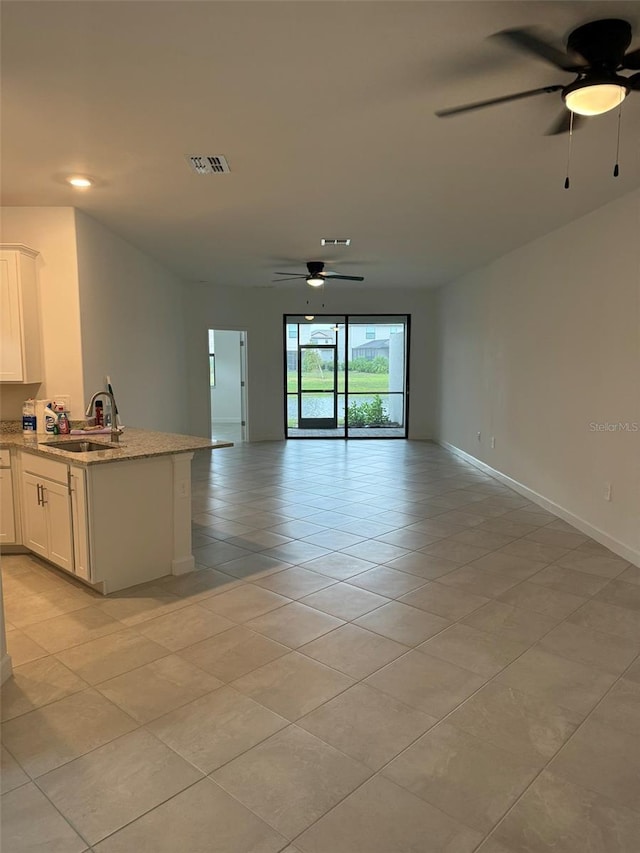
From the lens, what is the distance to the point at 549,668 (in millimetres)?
2637

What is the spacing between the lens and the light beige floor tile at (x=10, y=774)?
189 cm

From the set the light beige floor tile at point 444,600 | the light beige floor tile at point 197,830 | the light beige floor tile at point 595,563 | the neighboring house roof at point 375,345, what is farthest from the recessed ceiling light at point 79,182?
the neighboring house roof at point 375,345

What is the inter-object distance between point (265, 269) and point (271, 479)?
289 centimetres

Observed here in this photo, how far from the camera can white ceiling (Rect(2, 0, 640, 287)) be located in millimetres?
2092

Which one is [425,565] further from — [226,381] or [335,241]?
[226,381]

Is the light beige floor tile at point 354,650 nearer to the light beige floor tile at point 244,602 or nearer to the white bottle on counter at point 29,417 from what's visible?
the light beige floor tile at point 244,602

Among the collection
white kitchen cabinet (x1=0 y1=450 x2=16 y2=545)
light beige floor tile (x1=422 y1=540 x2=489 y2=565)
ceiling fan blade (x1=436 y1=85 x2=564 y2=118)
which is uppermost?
ceiling fan blade (x1=436 y1=85 x2=564 y2=118)

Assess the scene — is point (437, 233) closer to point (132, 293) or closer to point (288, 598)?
point (132, 293)

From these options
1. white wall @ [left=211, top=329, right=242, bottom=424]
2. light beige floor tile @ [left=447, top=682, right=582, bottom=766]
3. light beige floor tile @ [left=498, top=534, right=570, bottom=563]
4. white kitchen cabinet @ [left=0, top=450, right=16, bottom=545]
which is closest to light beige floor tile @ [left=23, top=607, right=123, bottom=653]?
white kitchen cabinet @ [left=0, top=450, right=16, bottom=545]

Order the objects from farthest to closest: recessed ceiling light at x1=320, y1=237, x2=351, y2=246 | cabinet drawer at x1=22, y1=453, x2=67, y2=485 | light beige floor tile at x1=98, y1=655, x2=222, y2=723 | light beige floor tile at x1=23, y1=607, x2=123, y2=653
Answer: recessed ceiling light at x1=320, y1=237, x2=351, y2=246, cabinet drawer at x1=22, y1=453, x2=67, y2=485, light beige floor tile at x1=23, y1=607, x2=123, y2=653, light beige floor tile at x1=98, y1=655, x2=222, y2=723

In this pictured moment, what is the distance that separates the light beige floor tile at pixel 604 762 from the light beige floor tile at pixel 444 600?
3.34 ft

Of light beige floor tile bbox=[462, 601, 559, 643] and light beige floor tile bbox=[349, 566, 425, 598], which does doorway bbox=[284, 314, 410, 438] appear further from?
light beige floor tile bbox=[462, 601, 559, 643]

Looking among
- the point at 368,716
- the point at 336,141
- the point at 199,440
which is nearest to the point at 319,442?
the point at 199,440

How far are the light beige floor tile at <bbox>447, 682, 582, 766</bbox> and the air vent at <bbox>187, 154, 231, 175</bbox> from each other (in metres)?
3.30
